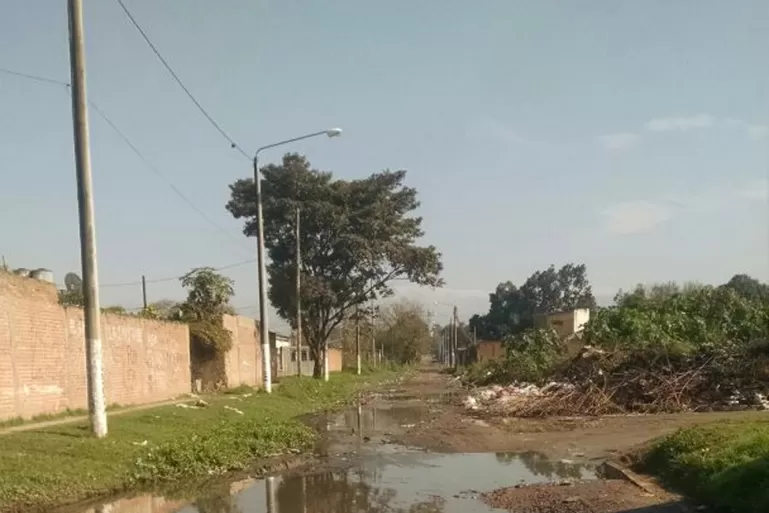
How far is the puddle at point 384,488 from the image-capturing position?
1131cm

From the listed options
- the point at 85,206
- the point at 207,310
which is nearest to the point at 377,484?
the point at 85,206

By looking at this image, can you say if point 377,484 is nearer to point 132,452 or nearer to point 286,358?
point 132,452

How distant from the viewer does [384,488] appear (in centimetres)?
1279

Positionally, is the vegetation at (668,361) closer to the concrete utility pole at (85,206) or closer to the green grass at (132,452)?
the green grass at (132,452)

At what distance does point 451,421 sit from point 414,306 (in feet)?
293

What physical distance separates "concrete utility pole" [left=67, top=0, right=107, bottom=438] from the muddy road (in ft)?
11.6

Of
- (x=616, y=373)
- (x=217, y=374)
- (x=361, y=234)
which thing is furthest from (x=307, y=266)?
(x=616, y=373)

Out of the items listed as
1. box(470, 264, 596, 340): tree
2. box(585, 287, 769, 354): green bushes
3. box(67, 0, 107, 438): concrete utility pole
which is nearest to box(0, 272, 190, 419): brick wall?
box(67, 0, 107, 438): concrete utility pole

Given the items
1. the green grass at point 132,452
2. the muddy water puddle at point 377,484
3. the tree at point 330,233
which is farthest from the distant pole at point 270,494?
the tree at point 330,233

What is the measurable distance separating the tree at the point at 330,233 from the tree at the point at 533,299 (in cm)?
5937

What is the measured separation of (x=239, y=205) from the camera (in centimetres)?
4859

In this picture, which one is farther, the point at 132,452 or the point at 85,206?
the point at 85,206

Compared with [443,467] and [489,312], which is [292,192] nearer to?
[443,467]

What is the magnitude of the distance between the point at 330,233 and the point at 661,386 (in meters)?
25.5
